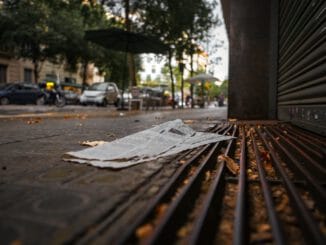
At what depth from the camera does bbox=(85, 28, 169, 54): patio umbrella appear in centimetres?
1421

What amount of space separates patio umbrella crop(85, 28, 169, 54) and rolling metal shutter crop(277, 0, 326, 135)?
776cm

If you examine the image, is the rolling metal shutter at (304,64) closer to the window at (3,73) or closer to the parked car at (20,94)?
the parked car at (20,94)

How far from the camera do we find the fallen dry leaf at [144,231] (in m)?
1.26

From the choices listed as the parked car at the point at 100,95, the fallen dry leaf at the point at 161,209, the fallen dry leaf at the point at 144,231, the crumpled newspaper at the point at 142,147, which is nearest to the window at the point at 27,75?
the parked car at the point at 100,95

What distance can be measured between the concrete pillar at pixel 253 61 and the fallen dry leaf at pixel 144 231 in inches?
281

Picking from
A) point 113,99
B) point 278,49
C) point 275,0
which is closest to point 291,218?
point 278,49

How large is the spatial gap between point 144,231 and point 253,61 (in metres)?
7.43

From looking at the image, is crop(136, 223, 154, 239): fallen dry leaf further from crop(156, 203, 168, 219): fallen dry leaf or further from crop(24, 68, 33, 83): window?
crop(24, 68, 33, 83): window

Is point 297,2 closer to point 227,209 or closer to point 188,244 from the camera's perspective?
point 227,209

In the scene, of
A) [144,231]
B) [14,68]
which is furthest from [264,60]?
[14,68]

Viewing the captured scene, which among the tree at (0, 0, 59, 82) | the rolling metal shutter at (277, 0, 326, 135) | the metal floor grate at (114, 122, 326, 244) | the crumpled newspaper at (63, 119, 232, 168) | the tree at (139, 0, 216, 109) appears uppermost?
the tree at (0, 0, 59, 82)

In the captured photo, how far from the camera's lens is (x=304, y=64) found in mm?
4902

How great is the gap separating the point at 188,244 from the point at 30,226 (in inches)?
22.0

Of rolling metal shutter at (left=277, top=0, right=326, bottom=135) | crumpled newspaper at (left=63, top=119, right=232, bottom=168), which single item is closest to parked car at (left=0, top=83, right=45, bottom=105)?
rolling metal shutter at (left=277, top=0, right=326, bottom=135)
